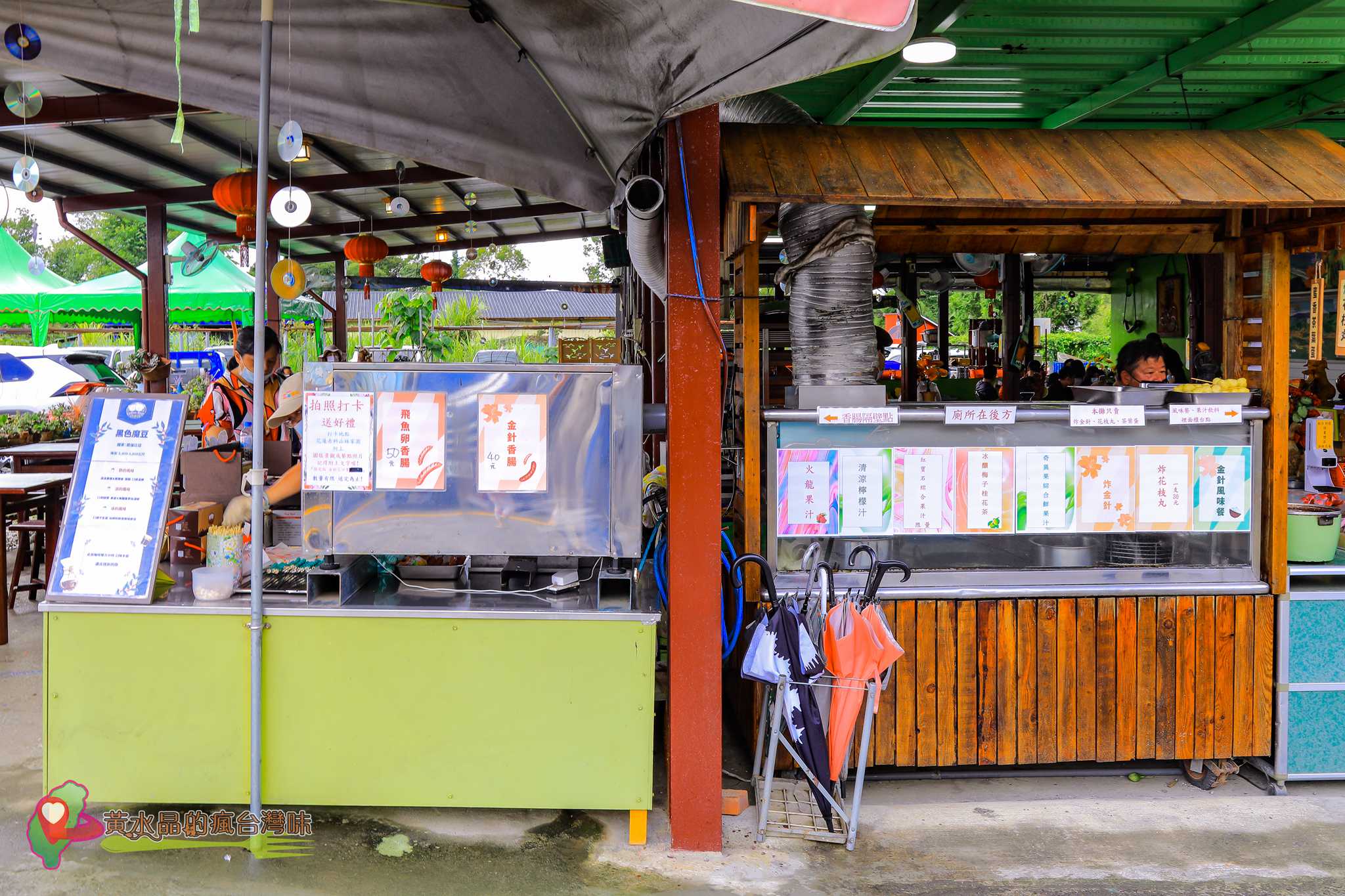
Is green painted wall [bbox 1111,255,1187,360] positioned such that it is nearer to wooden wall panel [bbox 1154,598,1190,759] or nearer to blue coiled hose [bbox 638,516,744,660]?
wooden wall panel [bbox 1154,598,1190,759]

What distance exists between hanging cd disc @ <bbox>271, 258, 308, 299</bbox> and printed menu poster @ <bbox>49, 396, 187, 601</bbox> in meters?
3.80

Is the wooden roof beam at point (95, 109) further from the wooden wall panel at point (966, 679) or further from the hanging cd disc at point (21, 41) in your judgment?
the wooden wall panel at point (966, 679)

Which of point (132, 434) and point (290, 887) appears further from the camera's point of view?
point (132, 434)

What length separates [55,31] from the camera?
369 cm

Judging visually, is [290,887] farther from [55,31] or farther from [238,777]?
[55,31]

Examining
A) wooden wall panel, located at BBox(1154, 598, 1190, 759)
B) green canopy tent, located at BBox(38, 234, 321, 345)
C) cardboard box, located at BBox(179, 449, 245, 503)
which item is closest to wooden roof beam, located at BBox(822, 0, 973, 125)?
wooden wall panel, located at BBox(1154, 598, 1190, 759)

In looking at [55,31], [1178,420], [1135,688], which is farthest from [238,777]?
[1178,420]

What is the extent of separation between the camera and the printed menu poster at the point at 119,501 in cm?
354

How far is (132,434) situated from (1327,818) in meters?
4.89

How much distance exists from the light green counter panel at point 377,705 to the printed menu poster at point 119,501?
14cm

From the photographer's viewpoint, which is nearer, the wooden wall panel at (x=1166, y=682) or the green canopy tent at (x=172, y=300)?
the wooden wall panel at (x=1166, y=682)

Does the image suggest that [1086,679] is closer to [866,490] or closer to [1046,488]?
[1046,488]

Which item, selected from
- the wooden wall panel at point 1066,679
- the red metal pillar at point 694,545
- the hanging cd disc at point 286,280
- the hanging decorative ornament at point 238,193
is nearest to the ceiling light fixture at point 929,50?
the red metal pillar at point 694,545

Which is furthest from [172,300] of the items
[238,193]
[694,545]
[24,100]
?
[694,545]
